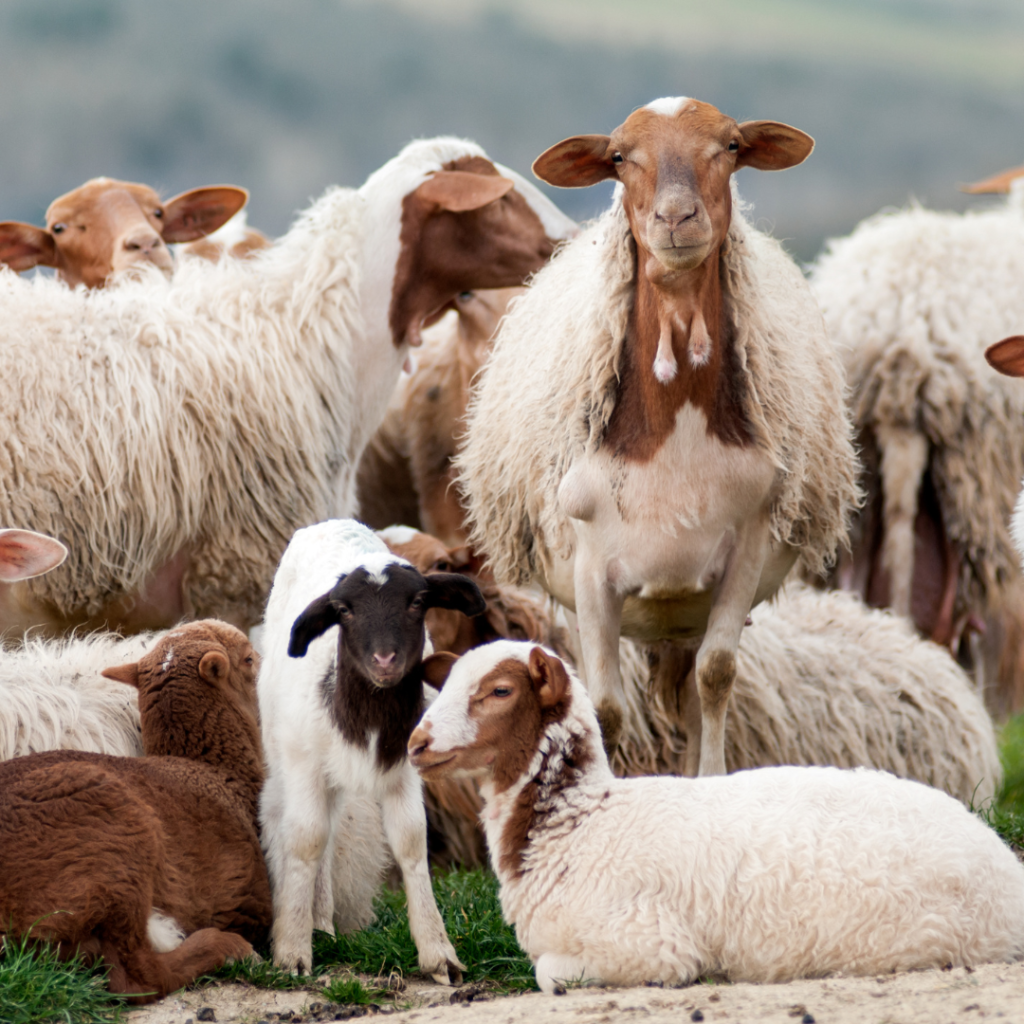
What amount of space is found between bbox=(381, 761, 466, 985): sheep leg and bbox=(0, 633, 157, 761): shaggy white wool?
3.15ft

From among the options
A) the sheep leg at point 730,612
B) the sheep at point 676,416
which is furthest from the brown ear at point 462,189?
the sheep leg at point 730,612

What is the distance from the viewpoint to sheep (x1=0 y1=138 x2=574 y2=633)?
5.11m

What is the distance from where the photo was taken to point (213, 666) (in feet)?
13.3

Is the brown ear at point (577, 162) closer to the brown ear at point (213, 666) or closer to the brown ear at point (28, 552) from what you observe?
the brown ear at point (213, 666)

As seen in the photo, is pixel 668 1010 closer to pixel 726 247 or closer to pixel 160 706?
pixel 160 706

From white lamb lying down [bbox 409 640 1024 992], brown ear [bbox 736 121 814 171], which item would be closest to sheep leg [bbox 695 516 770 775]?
white lamb lying down [bbox 409 640 1024 992]

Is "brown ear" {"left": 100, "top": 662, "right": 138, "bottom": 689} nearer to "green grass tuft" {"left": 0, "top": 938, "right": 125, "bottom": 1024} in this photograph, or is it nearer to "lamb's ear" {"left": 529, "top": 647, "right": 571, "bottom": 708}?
"green grass tuft" {"left": 0, "top": 938, "right": 125, "bottom": 1024}

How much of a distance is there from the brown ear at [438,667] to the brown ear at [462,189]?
102 inches

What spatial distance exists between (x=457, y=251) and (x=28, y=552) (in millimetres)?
2506

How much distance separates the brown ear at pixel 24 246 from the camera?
20.8 feet

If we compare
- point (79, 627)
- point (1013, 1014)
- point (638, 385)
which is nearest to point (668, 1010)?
point (1013, 1014)

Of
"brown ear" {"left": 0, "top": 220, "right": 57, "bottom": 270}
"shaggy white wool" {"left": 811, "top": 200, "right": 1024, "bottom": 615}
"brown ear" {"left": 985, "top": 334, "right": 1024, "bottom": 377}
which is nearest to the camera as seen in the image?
"brown ear" {"left": 985, "top": 334, "right": 1024, "bottom": 377}

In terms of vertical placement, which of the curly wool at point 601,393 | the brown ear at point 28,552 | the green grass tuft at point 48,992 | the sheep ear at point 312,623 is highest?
the curly wool at point 601,393

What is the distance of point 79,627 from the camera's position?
17.2ft
